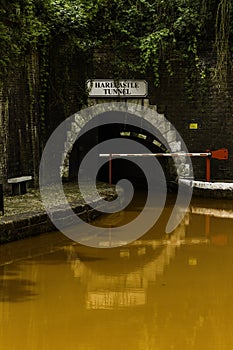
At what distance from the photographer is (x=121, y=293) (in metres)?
5.95

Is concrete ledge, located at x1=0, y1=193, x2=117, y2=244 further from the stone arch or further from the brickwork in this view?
the stone arch

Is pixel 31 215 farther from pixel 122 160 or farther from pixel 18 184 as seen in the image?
pixel 122 160

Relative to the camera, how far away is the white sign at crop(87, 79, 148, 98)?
12.4 meters

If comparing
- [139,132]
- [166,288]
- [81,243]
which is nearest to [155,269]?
[166,288]

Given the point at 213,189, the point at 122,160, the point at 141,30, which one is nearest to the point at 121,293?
the point at 213,189

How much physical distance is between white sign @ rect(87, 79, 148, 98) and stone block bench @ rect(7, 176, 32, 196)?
9.06 feet

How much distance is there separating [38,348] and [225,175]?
327 inches

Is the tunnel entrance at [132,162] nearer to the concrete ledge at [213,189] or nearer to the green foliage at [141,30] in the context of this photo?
the concrete ledge at [213,189]

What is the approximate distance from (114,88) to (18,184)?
317cm

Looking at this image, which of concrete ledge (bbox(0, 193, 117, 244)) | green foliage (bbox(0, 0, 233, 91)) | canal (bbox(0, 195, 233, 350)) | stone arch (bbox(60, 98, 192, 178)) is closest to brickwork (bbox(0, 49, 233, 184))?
stone arch (bbox(60, 98, 192, 178))

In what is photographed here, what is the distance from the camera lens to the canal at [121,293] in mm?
4793

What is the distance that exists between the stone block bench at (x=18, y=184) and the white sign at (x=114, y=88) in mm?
2762

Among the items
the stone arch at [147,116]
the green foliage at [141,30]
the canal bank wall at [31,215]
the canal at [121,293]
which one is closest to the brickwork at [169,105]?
the stone arch at [147,116]

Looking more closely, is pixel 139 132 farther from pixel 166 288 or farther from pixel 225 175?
pixel 166 288
